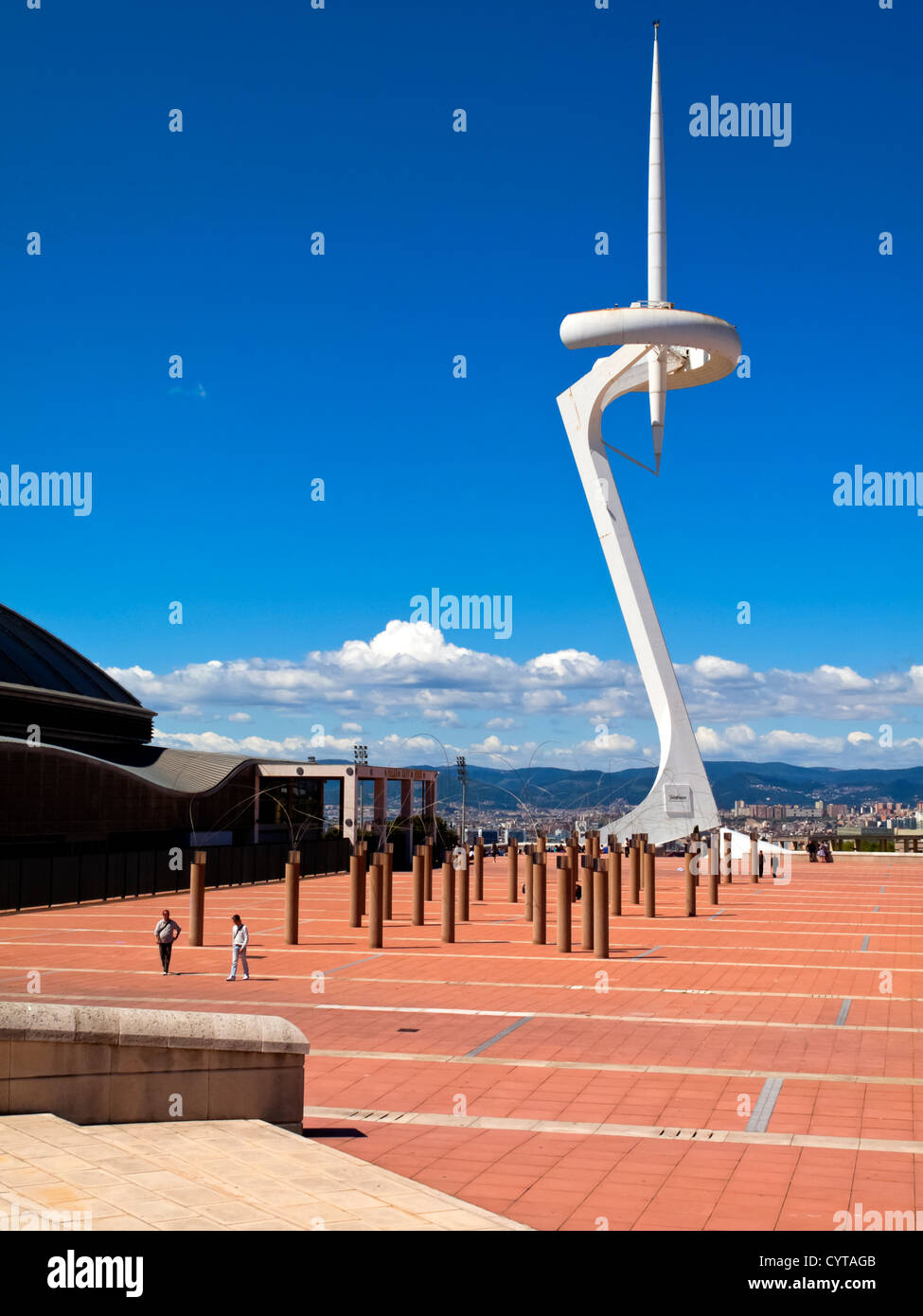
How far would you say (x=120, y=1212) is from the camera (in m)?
7.18

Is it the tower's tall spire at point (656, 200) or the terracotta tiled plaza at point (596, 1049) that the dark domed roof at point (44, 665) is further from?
the tower's tall spire at point (656, 200)

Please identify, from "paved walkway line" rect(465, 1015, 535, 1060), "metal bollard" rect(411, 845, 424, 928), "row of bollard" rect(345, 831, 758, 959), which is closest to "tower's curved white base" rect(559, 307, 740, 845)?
"row of bollard" rect(345, 831, 758, 959)

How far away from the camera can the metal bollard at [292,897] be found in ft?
92.0

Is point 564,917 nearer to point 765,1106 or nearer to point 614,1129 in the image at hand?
point 765,1106

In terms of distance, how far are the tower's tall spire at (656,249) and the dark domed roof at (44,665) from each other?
27876 mm

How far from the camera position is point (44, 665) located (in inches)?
2195

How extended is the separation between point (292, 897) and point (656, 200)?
125ft

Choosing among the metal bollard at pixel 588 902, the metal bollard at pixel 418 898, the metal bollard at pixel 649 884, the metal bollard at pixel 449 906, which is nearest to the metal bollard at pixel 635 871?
the metal bollard at pixel 649 884

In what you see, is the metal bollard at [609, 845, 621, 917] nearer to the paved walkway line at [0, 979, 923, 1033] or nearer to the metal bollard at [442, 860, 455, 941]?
the metal bollard at [442, 860, 455, 941]

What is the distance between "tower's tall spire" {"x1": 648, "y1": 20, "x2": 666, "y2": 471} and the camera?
2082 inches

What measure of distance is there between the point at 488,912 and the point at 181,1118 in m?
27.5

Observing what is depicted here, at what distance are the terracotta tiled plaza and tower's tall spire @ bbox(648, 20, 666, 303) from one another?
3054 cm

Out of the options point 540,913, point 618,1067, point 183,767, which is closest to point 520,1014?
point 618,1067
